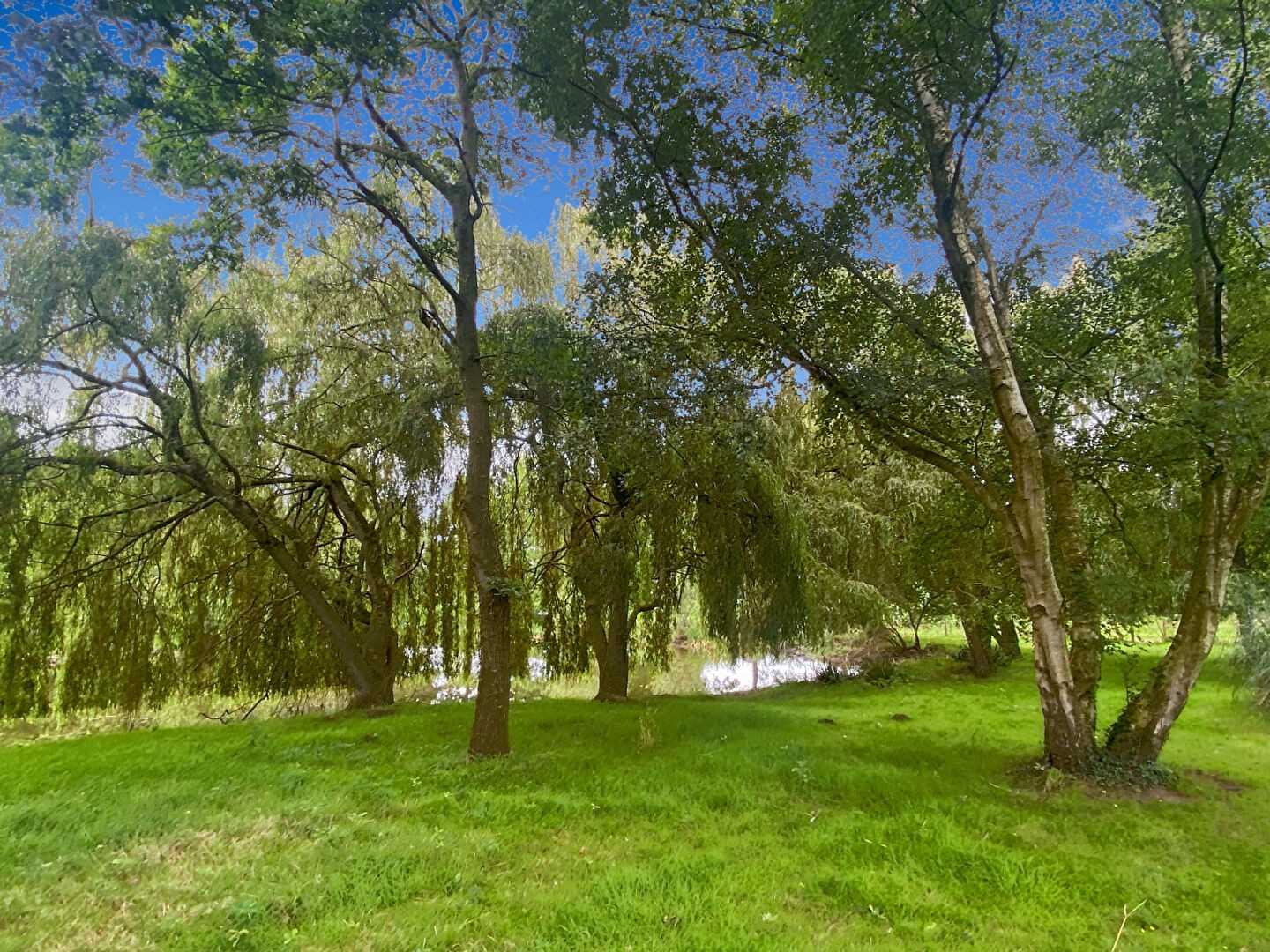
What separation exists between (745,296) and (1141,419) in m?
3.70

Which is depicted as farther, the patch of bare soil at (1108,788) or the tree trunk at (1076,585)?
the tree trunk at (1076,585)

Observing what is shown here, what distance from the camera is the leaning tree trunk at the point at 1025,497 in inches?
239

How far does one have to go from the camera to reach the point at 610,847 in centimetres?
467

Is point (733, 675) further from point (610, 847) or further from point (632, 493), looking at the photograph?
point (610, 847)

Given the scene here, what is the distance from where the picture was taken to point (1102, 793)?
5793 mm

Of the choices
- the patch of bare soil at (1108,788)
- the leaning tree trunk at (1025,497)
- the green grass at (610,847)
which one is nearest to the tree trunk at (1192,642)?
the patch of bare soil at (1108,788)

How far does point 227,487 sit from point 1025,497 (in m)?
9.37

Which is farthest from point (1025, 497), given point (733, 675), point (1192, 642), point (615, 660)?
point (733, 675)

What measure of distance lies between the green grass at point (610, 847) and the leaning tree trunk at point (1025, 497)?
23.4 inches

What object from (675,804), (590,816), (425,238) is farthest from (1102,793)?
(425,238)

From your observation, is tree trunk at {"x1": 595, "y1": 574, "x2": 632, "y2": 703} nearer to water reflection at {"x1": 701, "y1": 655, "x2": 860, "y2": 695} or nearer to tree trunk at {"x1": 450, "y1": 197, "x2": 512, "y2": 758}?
tree trunk at {"x1": 450, "y1": 197, "x2": 512, "y2": 758}

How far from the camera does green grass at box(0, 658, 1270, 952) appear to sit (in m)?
3.55

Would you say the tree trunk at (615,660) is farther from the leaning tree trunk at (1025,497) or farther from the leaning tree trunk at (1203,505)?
the leaning tree trunk at (1203,505)

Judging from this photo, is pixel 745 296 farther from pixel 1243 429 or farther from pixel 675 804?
pixel 675 804
